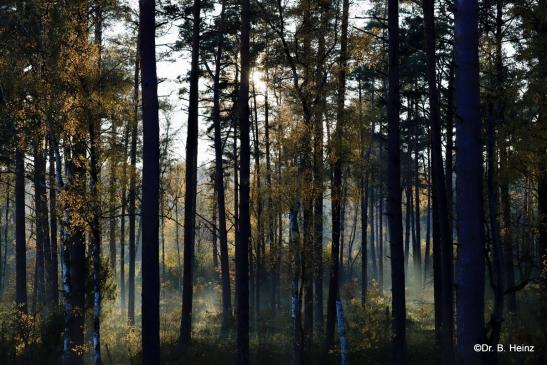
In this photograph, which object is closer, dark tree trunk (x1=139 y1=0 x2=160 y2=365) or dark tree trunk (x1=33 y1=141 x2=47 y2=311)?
dark tree trunk (x1=139 y1=0 x2=160 y2=365)

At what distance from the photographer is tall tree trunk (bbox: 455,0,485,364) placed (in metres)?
4.26

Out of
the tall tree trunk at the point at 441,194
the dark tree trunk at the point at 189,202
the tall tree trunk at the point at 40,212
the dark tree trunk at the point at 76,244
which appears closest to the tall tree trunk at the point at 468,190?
the tall tree trunk at the point at 441,194

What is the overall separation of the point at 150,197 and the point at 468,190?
5.87 m

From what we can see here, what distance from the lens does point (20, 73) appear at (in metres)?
12.3

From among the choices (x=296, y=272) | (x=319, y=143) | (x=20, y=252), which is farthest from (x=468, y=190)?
(x=20, y=252)

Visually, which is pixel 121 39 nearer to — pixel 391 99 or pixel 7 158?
pixel 7 158

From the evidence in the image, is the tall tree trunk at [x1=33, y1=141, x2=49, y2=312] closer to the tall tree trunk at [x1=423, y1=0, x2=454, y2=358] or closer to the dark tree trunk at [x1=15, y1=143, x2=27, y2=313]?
the dark tree trunk at [x1=15, y1=143, x2=27, y2=313]

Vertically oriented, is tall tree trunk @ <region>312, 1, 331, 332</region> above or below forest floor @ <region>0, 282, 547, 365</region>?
above

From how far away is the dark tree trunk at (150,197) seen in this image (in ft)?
28.1

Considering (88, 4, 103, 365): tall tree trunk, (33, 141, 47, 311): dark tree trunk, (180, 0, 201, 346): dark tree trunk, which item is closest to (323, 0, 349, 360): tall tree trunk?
(180, 0, 201, 346): dark tree trunk

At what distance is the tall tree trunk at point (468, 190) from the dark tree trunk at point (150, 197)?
562 cm

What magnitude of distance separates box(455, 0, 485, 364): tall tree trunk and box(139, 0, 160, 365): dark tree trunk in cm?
562

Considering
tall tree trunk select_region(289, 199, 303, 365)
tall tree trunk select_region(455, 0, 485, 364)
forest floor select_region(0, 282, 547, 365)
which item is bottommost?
forest floor select_region(0, 282, 547, 365)

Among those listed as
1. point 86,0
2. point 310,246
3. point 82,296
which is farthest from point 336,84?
point 82,296
